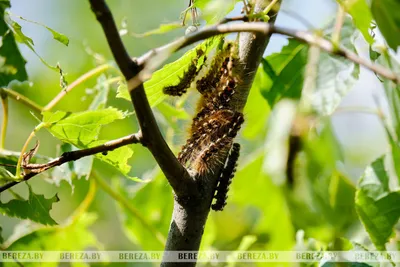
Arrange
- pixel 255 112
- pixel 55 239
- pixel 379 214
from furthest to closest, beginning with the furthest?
pixel 255 112, pixel 55 239, pixel 379 214

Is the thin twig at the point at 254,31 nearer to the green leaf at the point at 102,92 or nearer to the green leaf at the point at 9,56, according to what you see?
the green leaf at the point at 9,56

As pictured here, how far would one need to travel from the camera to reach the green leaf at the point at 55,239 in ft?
6.90

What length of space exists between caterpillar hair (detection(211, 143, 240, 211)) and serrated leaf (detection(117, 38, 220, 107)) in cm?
27

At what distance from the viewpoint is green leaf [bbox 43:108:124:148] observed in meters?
1.52

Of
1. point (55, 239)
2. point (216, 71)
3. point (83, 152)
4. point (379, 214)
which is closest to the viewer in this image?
point (83, 152)

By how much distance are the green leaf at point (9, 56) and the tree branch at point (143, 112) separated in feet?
1.64

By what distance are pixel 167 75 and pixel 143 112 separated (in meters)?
0.45

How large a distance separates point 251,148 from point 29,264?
155 centimetres

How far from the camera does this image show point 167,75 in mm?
1638

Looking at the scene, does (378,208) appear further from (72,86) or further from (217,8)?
(72,86)

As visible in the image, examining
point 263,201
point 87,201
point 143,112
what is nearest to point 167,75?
point 143,112

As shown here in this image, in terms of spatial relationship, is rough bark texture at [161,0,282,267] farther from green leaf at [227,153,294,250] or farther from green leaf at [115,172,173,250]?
green leaf at [227,153,294,250]

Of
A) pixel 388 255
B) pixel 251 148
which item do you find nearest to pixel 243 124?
pixel 388 255

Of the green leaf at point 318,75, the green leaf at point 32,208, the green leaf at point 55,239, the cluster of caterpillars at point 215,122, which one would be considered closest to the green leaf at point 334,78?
the green leaf at point 318,75
